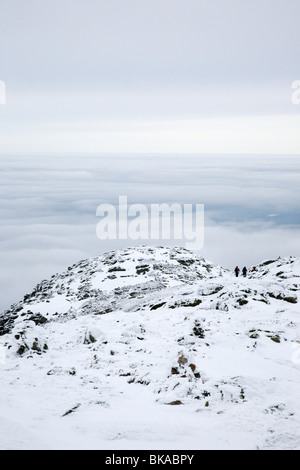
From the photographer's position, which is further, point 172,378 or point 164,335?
point 164,335

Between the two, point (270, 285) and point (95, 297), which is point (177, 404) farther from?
point (95, 297)

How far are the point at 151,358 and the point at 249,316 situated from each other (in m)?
6.54

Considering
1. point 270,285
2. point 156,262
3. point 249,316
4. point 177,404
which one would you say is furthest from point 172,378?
point 156,262

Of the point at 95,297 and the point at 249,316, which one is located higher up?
the point at 249,316

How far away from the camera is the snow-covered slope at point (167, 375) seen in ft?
29.5

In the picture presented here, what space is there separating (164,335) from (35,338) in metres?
6.11

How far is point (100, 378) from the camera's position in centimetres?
1310

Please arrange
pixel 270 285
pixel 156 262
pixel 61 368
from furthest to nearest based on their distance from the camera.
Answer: pixel 156 262, pixel 270 285, pixel 61 368

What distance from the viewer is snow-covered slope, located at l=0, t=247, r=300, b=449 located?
8.99m

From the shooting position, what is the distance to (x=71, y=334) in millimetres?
19500

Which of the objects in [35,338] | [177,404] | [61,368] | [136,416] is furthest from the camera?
[35,338]

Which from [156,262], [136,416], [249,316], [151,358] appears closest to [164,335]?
[151,358]

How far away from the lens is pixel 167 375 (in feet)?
42.0
